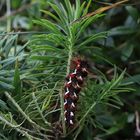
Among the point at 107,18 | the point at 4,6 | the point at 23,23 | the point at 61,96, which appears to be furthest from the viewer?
the point at 4,6

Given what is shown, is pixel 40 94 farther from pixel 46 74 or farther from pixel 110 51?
pixel 110 51

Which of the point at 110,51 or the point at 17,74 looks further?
the point at 110,51

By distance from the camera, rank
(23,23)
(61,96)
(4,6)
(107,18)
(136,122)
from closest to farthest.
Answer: (61,96), (136,122), (107,18), (23,23), (4,6)

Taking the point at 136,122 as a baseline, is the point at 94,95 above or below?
above

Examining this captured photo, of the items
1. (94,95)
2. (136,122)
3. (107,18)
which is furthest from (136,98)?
(94,95)

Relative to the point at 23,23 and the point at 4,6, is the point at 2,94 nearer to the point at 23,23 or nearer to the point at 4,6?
the point at 23,23

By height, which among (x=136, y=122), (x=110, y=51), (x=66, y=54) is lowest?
(x=136, y=122)
